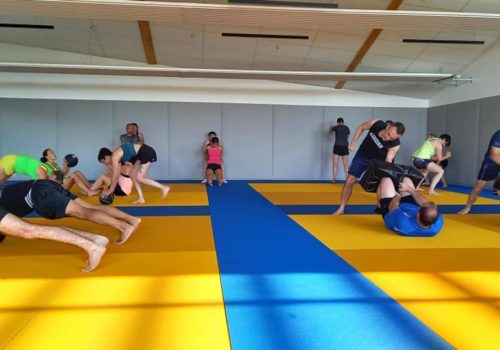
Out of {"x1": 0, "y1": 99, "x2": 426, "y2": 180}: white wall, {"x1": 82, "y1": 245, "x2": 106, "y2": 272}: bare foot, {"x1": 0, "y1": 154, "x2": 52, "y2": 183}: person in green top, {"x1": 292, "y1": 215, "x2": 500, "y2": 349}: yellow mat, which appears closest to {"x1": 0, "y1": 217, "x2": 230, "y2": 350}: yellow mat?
{"x1": 82, "y1": 245, "x2": 106, "y2": 272}: bare foot

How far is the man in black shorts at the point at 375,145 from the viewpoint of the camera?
17.1 feet

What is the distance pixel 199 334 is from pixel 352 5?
6.89 metres

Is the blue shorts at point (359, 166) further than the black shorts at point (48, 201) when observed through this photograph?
Yes

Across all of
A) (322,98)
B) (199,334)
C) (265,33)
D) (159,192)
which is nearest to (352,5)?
(265,33)

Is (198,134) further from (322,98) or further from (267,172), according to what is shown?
(322,98)

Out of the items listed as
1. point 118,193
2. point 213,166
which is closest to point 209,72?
point 213,166

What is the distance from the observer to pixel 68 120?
35.7 feet

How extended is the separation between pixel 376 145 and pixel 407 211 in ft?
4.75

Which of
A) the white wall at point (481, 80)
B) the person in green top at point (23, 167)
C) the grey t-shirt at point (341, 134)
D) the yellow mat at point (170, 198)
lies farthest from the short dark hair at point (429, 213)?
the white wall at point (481, 80)

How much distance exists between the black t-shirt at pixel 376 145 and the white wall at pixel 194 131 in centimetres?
629

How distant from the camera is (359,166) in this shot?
5.54 m

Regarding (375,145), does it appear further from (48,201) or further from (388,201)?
(48,201)

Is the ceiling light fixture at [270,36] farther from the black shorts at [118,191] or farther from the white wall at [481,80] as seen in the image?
the white wall at [481,80]

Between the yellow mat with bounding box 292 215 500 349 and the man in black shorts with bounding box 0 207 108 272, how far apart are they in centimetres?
222
